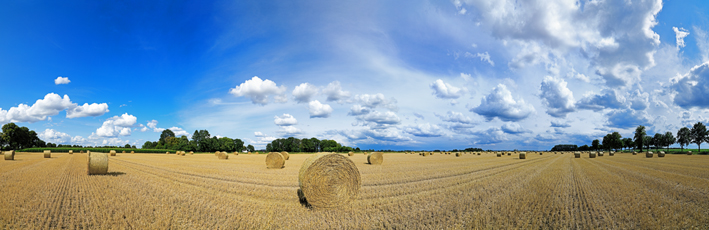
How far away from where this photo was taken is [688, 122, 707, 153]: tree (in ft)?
261

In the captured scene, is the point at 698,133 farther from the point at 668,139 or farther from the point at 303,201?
the point at 303,201

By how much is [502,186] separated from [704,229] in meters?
5.36

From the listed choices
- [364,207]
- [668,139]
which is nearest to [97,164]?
[364,207]

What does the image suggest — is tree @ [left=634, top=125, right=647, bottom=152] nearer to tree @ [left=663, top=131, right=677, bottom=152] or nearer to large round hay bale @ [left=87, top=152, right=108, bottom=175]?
tree @ [left=663, top=131, right=677, bottom=152]

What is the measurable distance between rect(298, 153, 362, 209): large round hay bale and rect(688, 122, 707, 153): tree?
112 m

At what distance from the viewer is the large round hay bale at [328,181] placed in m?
8.61

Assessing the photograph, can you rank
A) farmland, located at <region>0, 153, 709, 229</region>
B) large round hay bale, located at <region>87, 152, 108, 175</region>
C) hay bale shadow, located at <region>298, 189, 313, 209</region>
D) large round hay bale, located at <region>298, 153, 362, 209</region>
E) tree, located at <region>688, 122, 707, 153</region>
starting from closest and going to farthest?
1. farmland, located at <region>0, 153, 709, 229</region>
2. hay bale shadow, located at <region>298, 189, 313, 209</region>
3. large round hay bale, located at <region>298, 153, 362, 209</region>
4. large round hay bale, located at <region>87, 152, 108, 175</region>
5. tree, located at <region>688, 122, 707, 153</region>

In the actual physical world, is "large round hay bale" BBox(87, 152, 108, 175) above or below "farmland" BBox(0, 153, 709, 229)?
above

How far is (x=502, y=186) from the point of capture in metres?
11.3

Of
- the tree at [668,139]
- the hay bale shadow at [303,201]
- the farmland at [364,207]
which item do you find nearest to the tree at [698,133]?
the tree at [668,139]

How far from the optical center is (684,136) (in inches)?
3342

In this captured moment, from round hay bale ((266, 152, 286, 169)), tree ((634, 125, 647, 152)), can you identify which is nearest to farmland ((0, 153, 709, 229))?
round hay bale ((266, 152, 286, 169))

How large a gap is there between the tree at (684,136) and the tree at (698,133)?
3.16 feet

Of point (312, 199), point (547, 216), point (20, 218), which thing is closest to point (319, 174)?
point (312, 199)
